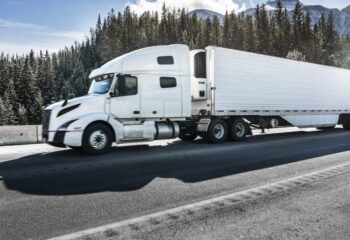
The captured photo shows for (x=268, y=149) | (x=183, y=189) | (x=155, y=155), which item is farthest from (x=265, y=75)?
(x=183, y=189)

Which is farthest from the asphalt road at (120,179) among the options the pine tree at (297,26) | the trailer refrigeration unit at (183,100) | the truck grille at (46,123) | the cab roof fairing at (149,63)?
the pine tree at (297,26)

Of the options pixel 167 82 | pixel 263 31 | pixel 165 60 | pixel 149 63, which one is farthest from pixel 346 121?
pixel 263 31

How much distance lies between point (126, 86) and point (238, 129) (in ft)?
18.5

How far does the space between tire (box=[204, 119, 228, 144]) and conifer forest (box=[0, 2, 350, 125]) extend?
165 ft

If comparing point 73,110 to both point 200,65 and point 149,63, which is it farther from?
point 200,65

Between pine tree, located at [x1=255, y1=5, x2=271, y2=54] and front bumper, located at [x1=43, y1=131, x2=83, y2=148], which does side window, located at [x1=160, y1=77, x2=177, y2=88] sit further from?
pine tree, located at [x1=255, y1=5, x2=271, y2=54]

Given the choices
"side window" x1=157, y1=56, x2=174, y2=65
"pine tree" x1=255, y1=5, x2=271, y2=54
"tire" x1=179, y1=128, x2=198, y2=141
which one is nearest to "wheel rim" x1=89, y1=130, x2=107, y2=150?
"side window" x1=157, y1=56, x2=174, y2=65

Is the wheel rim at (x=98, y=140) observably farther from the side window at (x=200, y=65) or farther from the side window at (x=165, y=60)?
the side window at (x=200, y=65)

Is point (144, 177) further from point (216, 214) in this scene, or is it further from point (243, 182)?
point (216, 214)

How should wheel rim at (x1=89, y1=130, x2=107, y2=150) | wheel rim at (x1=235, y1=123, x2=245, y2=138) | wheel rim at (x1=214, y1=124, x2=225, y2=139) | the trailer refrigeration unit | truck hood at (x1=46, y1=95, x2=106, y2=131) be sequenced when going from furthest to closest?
1. wheel rim at (x1=235, y1=123, x2=245, y2=138)
2. wheel rim at (x1=214, y1=124, x2=225, y2=139)
3. the trailer refrigeration unit
4. wheel rim at (x1=89, y1=130, x2=107, y2=150)
5. truck hood at (x1=46, y1=95, x2=106, y2=131)

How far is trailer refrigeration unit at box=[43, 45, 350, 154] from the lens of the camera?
11.1 metres

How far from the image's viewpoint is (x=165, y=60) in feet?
42.7

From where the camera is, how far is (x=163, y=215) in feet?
15.6

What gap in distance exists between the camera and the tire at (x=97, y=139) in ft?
35.6
